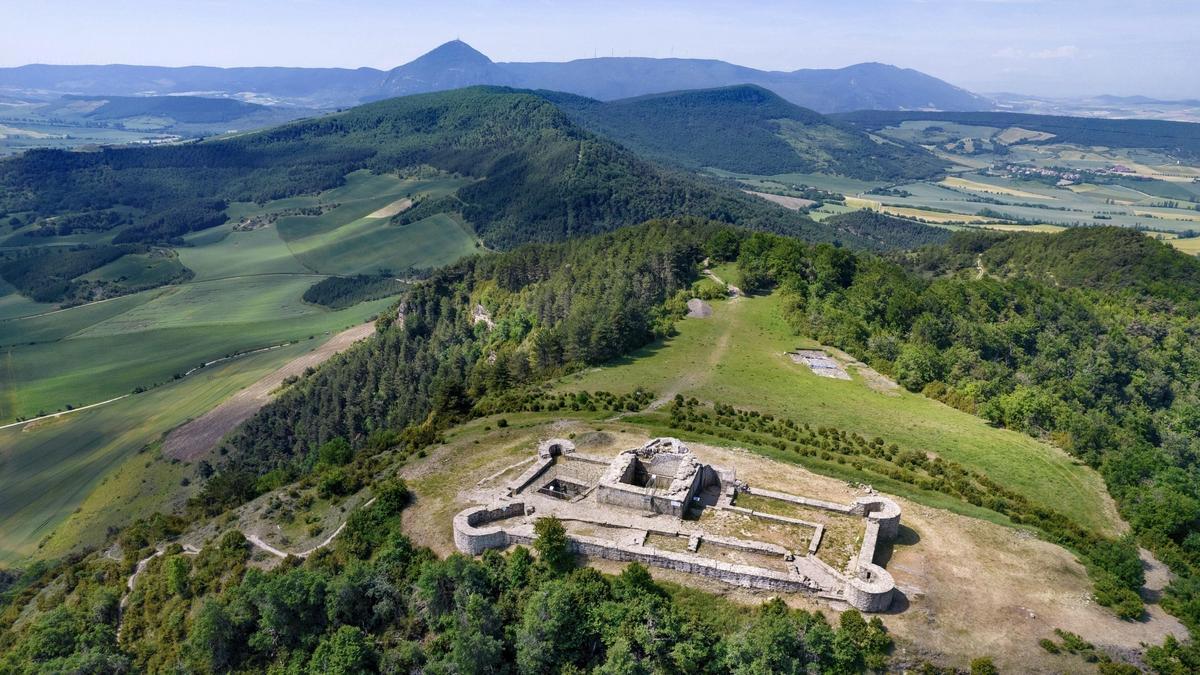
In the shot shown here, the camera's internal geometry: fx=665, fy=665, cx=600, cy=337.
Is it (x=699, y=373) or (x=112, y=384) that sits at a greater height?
(x=699, y=373)

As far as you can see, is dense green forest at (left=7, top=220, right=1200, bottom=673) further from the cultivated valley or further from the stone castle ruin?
the stone castle ruin

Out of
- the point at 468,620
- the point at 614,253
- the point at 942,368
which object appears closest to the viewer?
the point at 468,620

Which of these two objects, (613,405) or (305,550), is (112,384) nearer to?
(305,550)

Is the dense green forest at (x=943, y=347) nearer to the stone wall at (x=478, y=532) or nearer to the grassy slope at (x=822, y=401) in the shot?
the grassy slope at (x=822, y=401)

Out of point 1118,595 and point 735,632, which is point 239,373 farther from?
point 1118,595

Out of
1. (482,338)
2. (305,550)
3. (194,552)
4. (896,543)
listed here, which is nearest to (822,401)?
(896,543)


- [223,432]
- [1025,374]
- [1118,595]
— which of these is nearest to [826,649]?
[1118,595]

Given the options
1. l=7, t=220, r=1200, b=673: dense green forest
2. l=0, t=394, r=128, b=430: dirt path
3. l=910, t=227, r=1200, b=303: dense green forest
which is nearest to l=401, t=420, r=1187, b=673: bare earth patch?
l=7, t=220, r=1200, b=673: dense green forest
